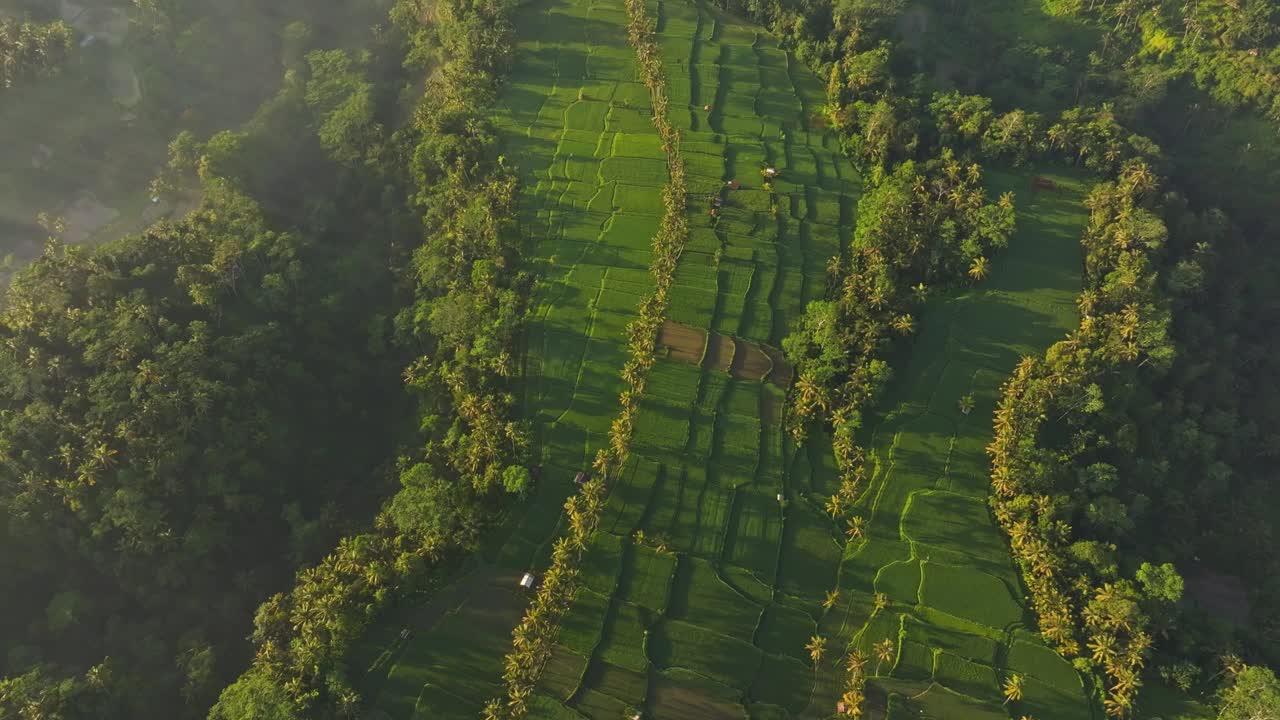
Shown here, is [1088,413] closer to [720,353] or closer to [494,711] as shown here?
[720,353]

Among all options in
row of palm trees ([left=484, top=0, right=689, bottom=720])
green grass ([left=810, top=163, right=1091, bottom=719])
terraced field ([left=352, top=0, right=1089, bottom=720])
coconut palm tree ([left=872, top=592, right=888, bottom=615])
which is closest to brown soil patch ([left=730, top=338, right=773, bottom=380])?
terraced field ([left=352, top=0, right=1089, bottom=720])

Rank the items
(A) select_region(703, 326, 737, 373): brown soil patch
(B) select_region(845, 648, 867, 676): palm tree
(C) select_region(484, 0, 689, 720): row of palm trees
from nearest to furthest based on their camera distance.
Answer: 1. (C) select_region(484, 0, 689, 720): row of palm trees
2. (B) select_region(845, 648, 867, 676): palm tree
3. (A) select_region(703, 326, 737, 373): brown soil patch

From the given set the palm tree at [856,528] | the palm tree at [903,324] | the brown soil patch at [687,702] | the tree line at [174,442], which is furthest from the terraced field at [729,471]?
the tree line at [174,442]

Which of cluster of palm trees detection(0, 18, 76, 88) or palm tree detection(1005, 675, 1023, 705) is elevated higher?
cluster of palm trees detection(0, 18, 76, 88)

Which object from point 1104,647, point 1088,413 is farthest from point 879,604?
point 1088,413

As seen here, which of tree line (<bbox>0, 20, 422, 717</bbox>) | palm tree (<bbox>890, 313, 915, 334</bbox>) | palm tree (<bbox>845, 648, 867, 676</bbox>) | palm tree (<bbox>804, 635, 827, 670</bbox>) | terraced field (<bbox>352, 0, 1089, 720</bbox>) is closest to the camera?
palm tree (<bbox>845, 648, 867, 676</bbox>)

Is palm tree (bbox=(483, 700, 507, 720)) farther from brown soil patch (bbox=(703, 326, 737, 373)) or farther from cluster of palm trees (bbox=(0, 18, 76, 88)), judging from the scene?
cluster of palm trees (bbox=(0, 18, 76, 88))
